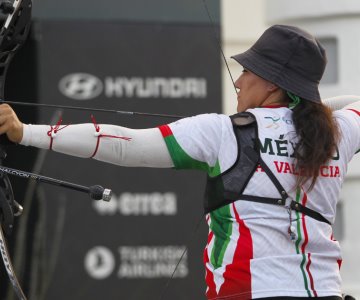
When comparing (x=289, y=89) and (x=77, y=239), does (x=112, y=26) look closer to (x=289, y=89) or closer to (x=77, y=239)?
(x=77, y=239)

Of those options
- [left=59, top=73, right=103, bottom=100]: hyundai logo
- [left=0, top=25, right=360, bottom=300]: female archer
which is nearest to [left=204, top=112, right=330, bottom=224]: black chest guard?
[left=0, top=25, right=360, bottom=300]: female archer

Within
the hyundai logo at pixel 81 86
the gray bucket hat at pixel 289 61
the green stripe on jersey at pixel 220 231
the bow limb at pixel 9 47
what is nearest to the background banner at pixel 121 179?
the hyundai logo at pixel 81 86

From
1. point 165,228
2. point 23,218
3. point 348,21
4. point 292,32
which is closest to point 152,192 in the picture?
point 165,228

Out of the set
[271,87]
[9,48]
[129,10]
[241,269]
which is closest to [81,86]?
[129,10]

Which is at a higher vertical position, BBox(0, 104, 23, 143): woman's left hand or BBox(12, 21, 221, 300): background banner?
BBox(0, 104, 23, 143): woman's left hand

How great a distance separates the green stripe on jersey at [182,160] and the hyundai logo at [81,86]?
3.72 m

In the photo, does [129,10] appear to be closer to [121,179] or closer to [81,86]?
[81,86]

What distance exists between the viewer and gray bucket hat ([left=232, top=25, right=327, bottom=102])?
3.34 m

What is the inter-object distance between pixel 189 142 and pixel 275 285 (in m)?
0.46

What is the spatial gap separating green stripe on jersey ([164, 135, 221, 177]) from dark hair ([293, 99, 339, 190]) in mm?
237

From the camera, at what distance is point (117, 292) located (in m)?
6.98

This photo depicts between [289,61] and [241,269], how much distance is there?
625 millimetres

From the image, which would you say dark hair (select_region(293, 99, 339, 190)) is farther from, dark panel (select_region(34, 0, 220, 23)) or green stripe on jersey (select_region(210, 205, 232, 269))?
dark panel (select_region(34, 0, 220, 23))

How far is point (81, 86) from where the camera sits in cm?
692
